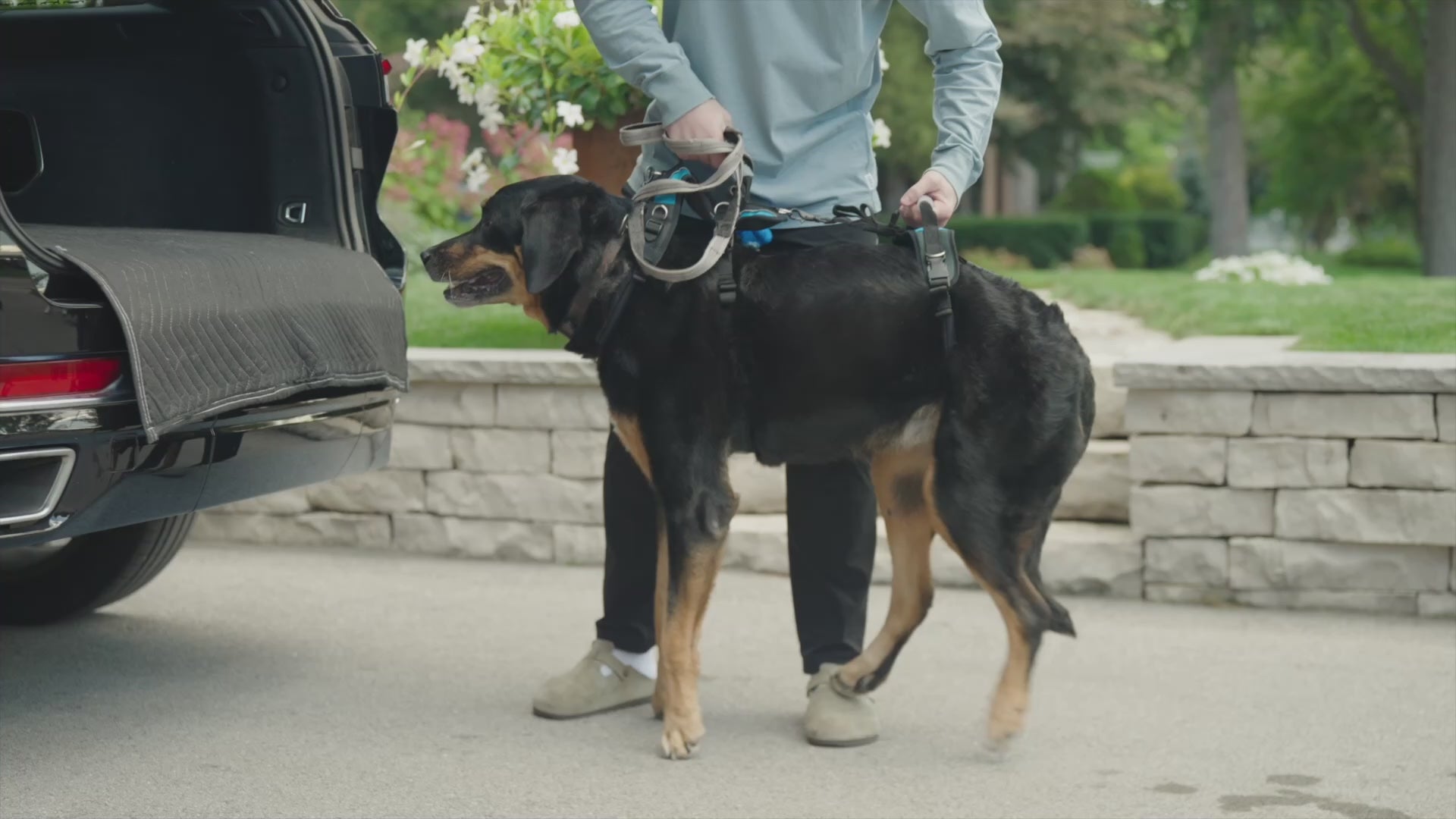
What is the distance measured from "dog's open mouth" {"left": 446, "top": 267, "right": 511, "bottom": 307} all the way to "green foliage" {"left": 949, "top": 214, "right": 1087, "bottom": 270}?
16.7 m

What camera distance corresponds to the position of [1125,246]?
22734 mm

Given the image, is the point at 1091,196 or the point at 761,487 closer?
the point at 761,487

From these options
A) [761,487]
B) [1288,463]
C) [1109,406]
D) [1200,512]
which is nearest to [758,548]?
[761,487]

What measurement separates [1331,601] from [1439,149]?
11.0 meters

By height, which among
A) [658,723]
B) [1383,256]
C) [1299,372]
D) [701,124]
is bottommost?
[1383,256]

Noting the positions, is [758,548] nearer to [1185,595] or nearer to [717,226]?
[1185,595]

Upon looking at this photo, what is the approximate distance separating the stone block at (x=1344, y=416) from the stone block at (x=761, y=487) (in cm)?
163

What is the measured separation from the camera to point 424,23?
22.6 m

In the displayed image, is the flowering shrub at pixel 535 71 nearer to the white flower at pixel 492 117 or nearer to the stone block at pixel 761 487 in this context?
the white flower at pixel 492 117

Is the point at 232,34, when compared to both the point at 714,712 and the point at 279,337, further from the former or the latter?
the point at 714,712

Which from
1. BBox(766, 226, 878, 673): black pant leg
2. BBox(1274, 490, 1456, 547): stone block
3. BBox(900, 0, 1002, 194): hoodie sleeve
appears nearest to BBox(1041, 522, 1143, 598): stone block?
BBox(1274, 490, 1456, 547): stone block

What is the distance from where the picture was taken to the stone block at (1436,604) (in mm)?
4914

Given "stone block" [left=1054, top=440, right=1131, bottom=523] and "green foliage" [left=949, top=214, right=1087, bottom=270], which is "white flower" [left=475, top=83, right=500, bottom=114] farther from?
"green foliage" [left=949, top=214, right=1087, bottom=270]

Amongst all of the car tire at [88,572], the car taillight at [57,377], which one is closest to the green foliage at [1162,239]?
the car tire at [88,572]
